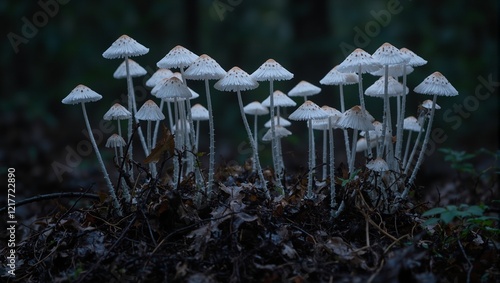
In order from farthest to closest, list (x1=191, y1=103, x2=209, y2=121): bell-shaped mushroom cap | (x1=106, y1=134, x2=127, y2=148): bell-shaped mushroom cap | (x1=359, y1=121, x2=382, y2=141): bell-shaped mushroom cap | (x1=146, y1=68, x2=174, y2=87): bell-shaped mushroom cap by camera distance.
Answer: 1. (x1=191, y1=103, x2=209, y2=121): bell-shaped mushroom cap
2. (x1=146, y1=68, x2=174, y2=87): bell-shaped mushroom cap
3. (x1=359, y1=121, x2=382, y2=141): bell-shaped mushroom cap
4. (x1=106, y1=134, x2=127, y2=148): bell-shaped mushroom cap

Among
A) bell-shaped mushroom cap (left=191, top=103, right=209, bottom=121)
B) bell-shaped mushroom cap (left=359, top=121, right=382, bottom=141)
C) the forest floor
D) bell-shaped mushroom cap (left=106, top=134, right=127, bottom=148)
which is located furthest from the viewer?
bell-shaped mushroom cap (left=191, top=103, right=209, bottom=121)

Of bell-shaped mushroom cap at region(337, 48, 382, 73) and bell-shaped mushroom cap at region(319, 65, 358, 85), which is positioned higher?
bell-shaped mushroom cap at region(337, 48, 382, 73)

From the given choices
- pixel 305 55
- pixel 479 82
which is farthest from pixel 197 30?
pixel 479 82

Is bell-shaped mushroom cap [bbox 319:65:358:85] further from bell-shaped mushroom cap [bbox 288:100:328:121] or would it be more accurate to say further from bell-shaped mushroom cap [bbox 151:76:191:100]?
bell-shaped mushroom cap [bbox 151:76:191:100]

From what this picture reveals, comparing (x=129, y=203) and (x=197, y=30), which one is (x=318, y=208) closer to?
(x=129, y=203)

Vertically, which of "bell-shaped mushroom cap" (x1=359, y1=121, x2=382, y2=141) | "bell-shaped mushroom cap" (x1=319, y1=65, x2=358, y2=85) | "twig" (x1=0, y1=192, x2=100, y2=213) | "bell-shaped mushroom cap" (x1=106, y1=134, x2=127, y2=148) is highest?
"bell-shaped mushroom cap" (x1=319, y1=65, x2=358, y2=85)

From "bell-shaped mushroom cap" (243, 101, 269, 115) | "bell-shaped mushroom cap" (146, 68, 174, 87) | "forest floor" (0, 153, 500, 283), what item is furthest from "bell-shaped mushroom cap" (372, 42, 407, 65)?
"bell-shaped mushroom cap" (146, 68, 174, 87)

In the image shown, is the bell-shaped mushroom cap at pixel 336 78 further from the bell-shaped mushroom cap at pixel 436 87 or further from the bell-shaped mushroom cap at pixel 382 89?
the bell-shaped mushroom cap at pixel 436 87
